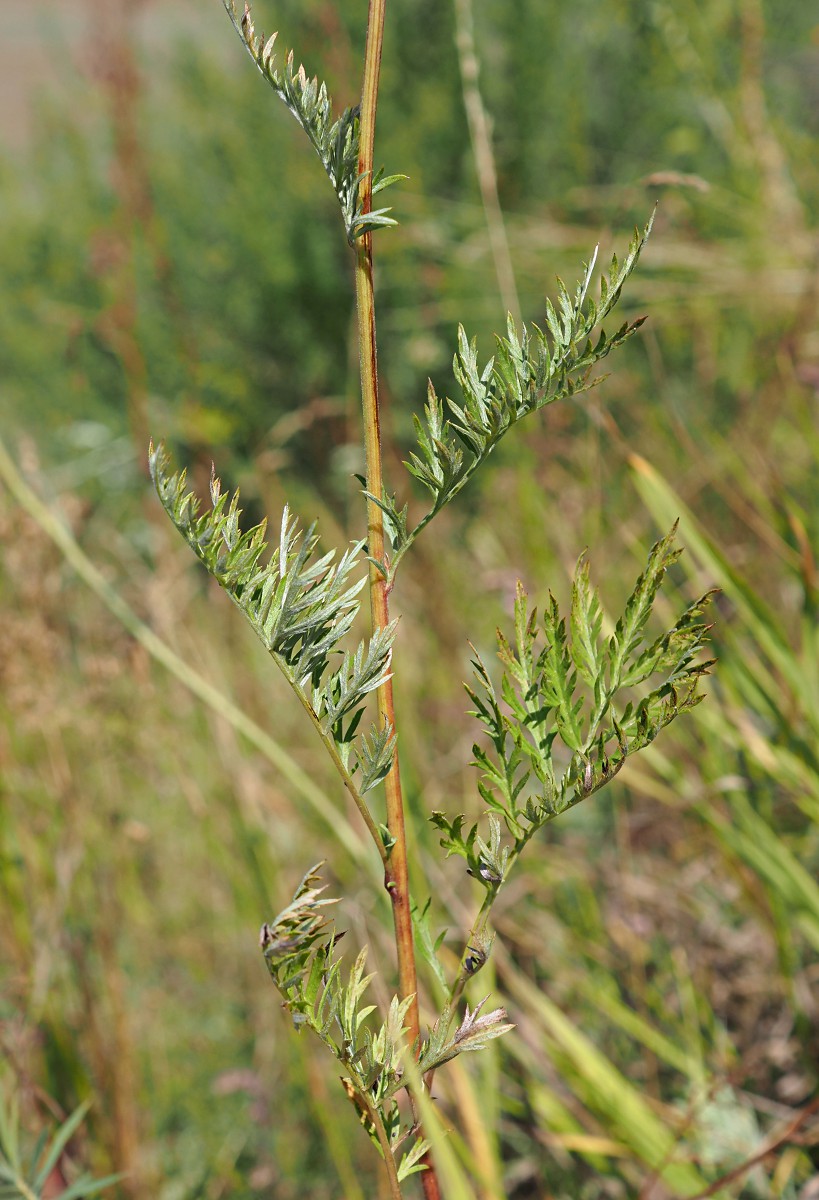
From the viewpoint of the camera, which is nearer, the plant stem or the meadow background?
the plant stem

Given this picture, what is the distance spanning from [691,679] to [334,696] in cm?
12

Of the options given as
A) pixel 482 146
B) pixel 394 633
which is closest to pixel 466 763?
pixel 394 633

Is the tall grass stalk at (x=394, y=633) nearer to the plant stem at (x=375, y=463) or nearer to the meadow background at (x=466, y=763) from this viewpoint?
the plant stem at (x=375, y=463)

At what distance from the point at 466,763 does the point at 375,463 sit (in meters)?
0.39

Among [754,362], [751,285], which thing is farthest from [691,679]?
[754,362]

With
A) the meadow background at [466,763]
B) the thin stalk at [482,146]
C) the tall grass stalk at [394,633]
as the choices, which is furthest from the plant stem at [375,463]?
the thin stalk at [482,146]

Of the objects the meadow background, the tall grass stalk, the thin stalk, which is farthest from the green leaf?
the thin stalk

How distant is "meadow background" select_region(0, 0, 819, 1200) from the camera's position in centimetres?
91

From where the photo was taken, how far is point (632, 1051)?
1.08 metres

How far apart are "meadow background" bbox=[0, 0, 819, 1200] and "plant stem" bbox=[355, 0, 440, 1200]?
284 millimetres

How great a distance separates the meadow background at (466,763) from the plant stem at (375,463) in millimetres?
284

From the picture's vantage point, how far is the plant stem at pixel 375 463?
1.17 feet

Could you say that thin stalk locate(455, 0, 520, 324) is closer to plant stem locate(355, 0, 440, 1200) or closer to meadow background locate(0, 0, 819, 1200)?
meadow background locate(0, 0, 819, 1200)

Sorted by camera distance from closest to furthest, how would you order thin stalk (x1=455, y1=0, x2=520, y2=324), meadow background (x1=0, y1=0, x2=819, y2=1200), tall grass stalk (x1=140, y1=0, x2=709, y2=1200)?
1. tall grass stalk (x1=140, y1=0, x2=709, y2=1200)
2. meadow background (x1=0, y1=0, x2=819, y2=1200)
3. thin stalk (x1=455, y1=0, x2=520, y2=324)
